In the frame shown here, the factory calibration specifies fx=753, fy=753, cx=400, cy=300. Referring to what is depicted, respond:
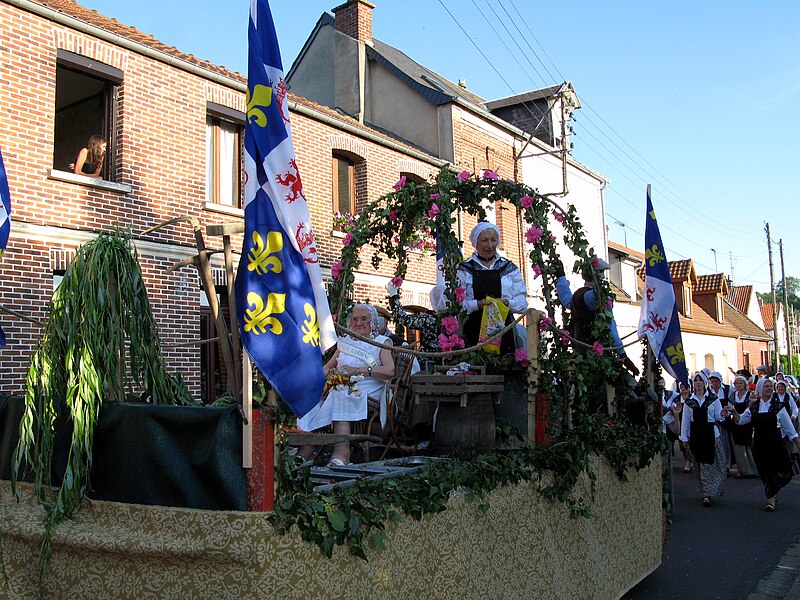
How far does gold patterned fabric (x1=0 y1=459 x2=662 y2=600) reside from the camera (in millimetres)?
2965

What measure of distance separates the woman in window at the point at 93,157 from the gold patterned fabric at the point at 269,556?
7.74 meters

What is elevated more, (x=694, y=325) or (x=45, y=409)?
(x=694, y=325)

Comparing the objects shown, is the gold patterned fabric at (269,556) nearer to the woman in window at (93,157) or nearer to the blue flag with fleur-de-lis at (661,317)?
the blue flag with fleur-de-lis at (661,317)

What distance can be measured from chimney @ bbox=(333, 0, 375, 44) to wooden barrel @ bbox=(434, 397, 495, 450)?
16.6 meters

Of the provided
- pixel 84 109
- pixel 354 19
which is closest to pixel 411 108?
pixel 354 19

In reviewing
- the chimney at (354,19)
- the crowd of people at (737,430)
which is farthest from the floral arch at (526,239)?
the chimney at (354,19)

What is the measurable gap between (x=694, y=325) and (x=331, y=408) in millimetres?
30052

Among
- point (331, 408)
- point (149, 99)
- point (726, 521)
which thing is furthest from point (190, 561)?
point (149, 99)

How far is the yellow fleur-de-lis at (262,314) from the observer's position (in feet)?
10.1

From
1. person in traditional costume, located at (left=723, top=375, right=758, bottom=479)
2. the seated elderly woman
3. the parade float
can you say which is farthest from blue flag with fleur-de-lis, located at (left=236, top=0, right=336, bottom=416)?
person in traditional costume, located at (left=723, top=375, right=758, bottom=479)

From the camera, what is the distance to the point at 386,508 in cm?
346

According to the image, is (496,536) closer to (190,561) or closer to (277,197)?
(190,561)

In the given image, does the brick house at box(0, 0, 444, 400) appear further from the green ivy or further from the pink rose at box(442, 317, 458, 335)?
the green ivy

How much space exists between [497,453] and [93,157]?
27.1 feet
